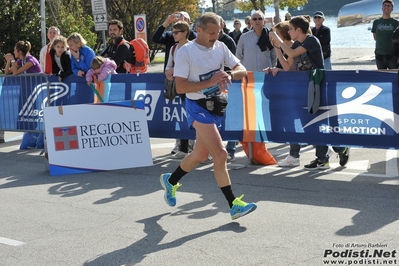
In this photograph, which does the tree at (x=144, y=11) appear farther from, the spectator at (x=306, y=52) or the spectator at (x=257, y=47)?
the spectator at (x=306, y=52)

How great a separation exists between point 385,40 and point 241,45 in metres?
4.28

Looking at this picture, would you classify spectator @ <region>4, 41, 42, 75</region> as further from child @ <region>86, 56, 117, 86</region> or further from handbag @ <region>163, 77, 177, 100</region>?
handbag @ <region>163, 77, 177, 100</region>

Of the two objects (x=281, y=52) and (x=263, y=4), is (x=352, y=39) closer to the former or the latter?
(x=263, y=4)

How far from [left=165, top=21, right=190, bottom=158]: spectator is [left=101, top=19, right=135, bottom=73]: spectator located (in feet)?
5.14

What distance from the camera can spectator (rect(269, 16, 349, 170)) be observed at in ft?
30.1

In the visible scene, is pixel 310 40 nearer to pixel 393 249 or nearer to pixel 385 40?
pixel 393 249

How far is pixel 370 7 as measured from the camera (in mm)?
45781

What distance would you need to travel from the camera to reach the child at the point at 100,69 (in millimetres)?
11109

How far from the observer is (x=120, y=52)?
11.7 metres

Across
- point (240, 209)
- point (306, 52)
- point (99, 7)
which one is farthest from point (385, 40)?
point (99, 7)

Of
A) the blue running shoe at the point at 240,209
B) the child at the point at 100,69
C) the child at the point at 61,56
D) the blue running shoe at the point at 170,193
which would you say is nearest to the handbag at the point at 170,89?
the child at the point at 100,69

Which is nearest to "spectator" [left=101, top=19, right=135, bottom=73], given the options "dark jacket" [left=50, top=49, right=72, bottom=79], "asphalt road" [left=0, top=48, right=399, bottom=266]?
"dark jacket" [left=50, top=49, right=72, bottom=79]

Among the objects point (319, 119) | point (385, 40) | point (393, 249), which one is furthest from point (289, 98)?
point (385, 40)

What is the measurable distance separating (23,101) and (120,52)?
177 centimetres
